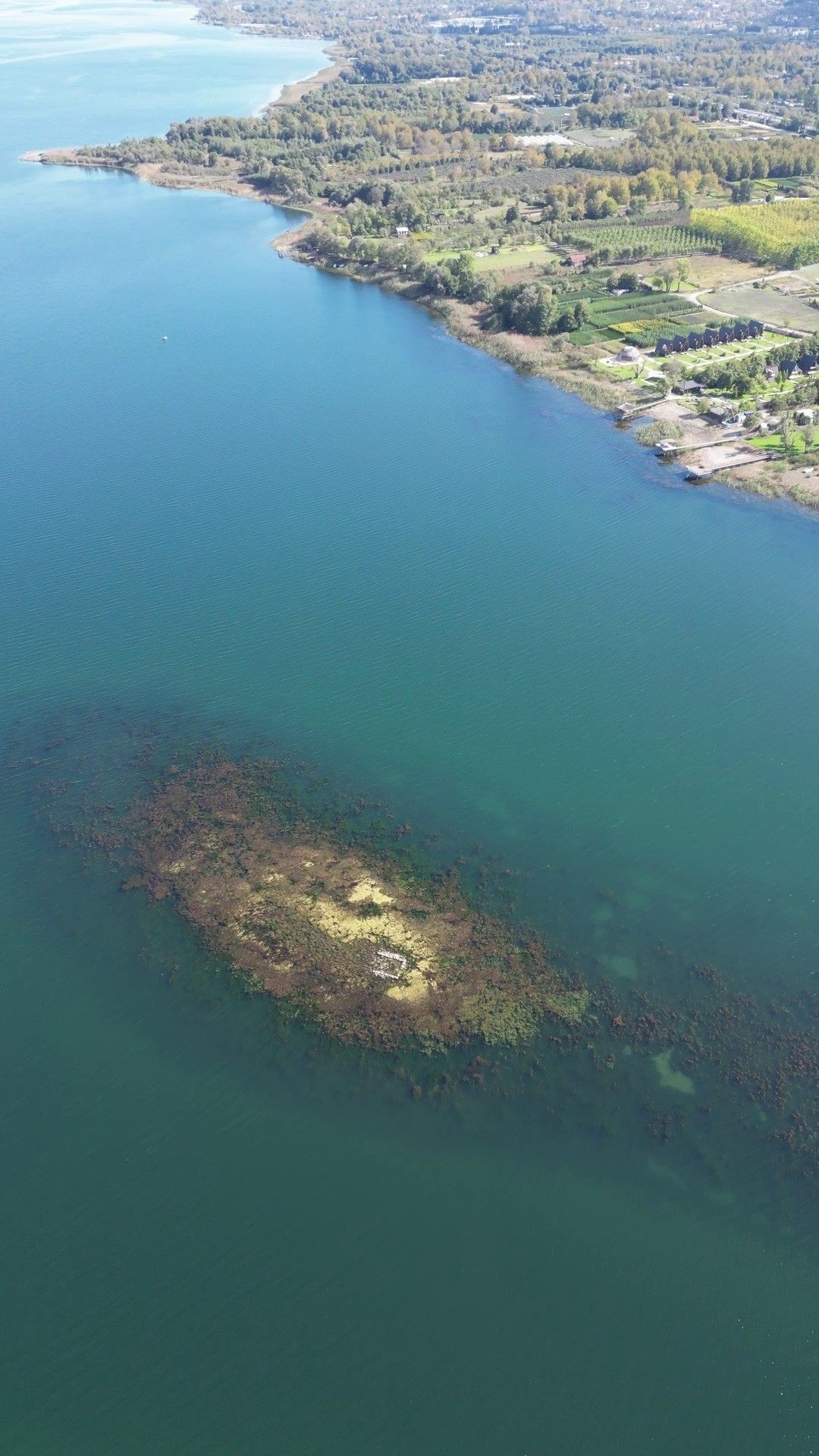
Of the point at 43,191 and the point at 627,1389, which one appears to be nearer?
the point at 627,1389

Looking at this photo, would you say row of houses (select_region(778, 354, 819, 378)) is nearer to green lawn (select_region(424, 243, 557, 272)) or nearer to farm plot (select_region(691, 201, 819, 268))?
farm plot (select_region(691, 201, 819, 268))

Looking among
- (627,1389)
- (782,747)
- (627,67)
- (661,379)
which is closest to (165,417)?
(661,379)

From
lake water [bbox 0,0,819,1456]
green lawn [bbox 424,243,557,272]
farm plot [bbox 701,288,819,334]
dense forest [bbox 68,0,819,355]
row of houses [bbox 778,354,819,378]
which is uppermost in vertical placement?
dense forest [bbox 68,0,819,355]

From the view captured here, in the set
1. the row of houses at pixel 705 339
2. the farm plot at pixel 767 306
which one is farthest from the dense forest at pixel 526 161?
the row of houses at pixel 705 339

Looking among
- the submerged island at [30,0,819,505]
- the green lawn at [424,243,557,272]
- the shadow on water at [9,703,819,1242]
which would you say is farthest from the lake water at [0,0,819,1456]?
the green lawn at [424,243,557,272]

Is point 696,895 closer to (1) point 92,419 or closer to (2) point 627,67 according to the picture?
(1) point 92,419

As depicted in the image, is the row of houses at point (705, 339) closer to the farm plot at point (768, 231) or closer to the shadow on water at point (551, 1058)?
the farm plot at point (768, 231)

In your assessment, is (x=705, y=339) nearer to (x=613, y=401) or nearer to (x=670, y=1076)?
(x=613, y=401)
